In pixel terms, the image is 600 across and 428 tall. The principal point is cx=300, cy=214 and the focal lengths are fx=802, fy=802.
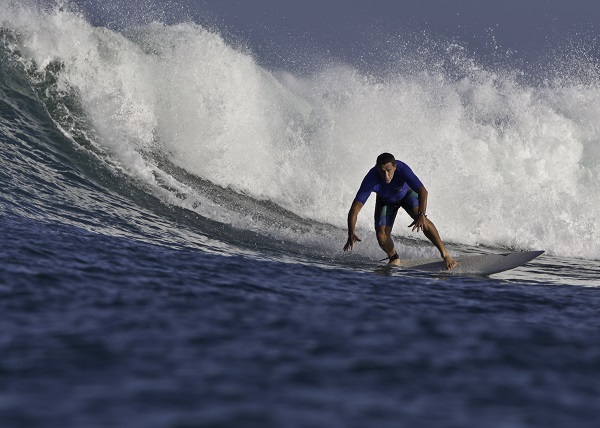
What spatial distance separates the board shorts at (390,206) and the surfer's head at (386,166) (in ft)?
1.77

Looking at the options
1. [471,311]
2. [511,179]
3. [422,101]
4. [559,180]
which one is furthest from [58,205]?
[559,180]

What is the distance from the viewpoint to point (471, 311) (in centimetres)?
589

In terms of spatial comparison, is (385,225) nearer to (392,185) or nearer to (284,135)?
(392,185)

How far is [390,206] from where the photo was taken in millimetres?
9695

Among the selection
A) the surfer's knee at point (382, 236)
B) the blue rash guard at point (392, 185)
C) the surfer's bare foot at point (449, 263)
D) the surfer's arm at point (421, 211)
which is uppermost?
the blue rash guard at point (392, 185)

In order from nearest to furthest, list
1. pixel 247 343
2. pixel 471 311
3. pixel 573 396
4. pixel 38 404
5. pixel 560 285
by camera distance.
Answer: pixel 38 404
pixel 573 396
pixel 247 343
pixel 471 311
pixel 560 285

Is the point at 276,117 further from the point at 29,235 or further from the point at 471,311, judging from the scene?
the point at 471,311

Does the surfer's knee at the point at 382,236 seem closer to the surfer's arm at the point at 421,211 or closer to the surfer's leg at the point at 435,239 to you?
the surfer's leg at the point at 435,239

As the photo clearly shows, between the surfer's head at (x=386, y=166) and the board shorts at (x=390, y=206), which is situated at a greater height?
the surfer's head at (x=386, y=166)

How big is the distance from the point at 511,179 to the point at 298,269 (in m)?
11.0

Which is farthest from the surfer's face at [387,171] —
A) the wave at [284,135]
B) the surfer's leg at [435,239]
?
the wave at [284,135]

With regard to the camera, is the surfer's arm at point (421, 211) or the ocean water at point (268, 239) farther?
the surfer's arm at point (421, 211)

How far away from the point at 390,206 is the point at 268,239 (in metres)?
1.67

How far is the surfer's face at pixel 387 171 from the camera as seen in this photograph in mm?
9016
